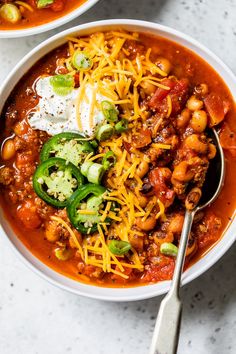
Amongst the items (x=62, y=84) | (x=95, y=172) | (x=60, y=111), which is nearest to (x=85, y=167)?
(x=95, y=172)

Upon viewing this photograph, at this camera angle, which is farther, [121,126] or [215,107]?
[215,107]

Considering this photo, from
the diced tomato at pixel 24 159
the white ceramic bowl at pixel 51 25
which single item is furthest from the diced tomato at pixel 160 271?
the white ceramic bowl at pixel 51 25

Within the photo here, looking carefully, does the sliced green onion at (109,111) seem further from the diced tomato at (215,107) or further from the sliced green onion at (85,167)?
the diced tomato at (215,107)

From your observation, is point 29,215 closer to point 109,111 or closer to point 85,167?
point 85,167

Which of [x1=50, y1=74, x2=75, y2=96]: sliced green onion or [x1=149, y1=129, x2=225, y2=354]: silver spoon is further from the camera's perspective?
[x1=50, y1=74, x2=75, y2=96]: sliced green onion

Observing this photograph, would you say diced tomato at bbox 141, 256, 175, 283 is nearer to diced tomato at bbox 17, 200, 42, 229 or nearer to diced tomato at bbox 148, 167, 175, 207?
diced tomato at bbox 148, 167, 175, 207

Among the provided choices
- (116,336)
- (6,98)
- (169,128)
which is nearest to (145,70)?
(169,128)

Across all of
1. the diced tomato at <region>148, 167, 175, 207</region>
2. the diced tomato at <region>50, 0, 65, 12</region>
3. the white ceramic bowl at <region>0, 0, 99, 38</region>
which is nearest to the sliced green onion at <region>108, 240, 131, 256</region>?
the diced tomato at <region>148, 167, 175, 207</region>
